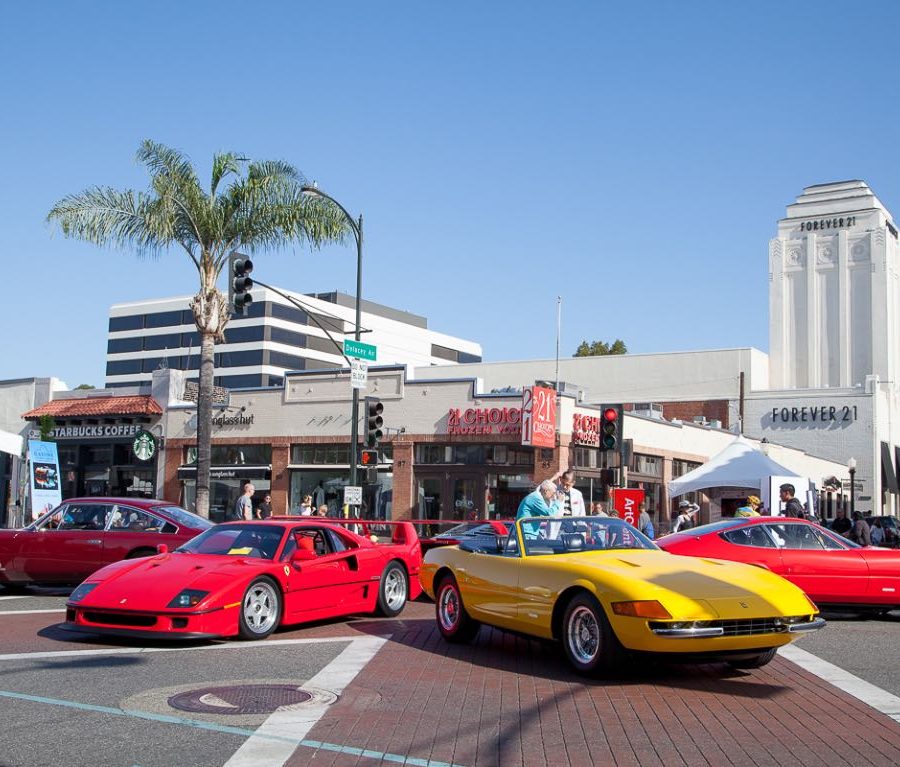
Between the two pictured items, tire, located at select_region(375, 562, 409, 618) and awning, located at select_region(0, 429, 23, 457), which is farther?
awning, located at select_region(0, 429, 23, 457)

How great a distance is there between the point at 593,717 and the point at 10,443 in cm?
2230

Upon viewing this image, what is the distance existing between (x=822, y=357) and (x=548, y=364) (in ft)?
65.3

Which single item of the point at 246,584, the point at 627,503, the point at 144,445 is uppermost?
the point at 144,445

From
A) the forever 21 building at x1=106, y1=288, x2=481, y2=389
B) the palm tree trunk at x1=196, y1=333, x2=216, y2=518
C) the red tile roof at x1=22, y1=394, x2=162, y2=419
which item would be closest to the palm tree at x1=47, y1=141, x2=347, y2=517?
the palm tree trunk at x1=196, y1=333, x2=216, y2=518

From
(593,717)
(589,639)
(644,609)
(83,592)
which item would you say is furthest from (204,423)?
(593,717)

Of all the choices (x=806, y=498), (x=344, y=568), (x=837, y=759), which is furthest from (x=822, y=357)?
(x=837, y=759)

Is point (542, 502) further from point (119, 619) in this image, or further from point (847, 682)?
point (119, 619)

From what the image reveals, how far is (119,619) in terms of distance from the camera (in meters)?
10.1

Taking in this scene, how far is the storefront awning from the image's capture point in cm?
2566

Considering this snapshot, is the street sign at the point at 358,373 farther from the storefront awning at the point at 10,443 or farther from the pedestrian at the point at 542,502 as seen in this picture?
the pedestrian at the point at 542,502

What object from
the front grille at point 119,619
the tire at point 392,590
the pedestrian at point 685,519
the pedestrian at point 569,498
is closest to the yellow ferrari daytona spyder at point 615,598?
the tire at point 392,590

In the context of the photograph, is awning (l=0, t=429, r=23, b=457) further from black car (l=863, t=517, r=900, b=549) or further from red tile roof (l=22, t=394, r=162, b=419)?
black car (l=863, t=517, r=900, b=549)

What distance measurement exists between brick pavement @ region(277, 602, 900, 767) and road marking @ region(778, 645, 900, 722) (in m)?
0.11

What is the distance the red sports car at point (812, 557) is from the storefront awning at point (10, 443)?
1814 centimetres
